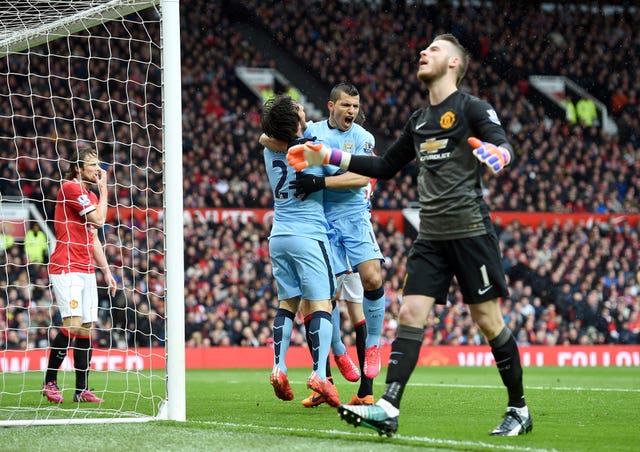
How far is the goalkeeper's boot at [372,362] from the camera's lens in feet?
23.9

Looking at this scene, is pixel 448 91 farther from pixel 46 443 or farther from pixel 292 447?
pixel 46 443

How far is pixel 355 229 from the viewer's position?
7.64 m

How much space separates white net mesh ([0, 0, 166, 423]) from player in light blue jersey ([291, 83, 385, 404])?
1.63 metres

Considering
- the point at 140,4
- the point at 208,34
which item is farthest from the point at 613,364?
the point at 140,4

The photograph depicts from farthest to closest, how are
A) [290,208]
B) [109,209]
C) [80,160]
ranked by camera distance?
1. [109,209]
2. [80,160]
3. [290,208]

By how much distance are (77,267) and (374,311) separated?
2.68 metres

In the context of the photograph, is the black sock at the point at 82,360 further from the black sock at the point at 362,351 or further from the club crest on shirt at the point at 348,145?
the club crest on shirt at the point at 348,145

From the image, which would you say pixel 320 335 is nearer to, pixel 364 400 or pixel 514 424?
pixel 364 400

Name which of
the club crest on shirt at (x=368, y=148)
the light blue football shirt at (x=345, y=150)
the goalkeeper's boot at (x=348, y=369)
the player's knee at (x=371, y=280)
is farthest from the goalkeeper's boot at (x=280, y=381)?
the club crest on shirt at (x=368, y=148)

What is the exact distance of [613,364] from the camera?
1978 centimetres

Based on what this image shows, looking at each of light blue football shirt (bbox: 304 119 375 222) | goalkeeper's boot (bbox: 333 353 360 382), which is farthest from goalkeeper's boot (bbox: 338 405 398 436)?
light blue football shirt (bbox: 304 119 375 222)

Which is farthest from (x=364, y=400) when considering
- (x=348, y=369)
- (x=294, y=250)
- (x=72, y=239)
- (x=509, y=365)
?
(x=72, y=239)

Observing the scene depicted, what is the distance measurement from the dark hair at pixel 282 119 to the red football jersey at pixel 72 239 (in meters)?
2.18

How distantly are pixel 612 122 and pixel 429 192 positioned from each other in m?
24.0
